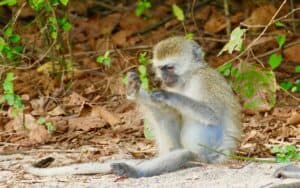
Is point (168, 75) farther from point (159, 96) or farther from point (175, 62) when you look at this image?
point (159, 96)

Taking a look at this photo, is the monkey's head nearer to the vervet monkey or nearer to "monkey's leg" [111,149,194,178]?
the vervet monkey

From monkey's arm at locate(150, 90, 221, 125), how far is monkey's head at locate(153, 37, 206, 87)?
36cm

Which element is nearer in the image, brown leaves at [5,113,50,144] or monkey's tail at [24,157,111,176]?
monkey's tail at [24,157,111,176]

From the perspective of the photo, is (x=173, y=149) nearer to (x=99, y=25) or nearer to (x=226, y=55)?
(x=226, y=55)

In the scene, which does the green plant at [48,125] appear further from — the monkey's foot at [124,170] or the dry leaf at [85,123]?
the monkey's foot at [124,170]

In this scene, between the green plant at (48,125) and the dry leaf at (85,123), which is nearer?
the green plant at (48,125)

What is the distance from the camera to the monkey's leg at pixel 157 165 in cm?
756

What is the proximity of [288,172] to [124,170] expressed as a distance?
1.39 m

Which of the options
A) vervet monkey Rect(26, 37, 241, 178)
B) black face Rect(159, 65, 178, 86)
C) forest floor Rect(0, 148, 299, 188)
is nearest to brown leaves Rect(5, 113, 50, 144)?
forest floor Rect(0, 148, 299, 188)

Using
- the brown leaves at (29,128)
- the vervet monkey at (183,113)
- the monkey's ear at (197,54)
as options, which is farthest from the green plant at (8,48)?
→ the monkey's ear at (197,54)

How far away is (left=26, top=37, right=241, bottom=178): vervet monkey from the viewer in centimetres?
780

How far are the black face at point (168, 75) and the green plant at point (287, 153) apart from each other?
1063 millimetres

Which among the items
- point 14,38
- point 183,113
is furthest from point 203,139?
point 14,38

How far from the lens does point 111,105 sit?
419 inches
